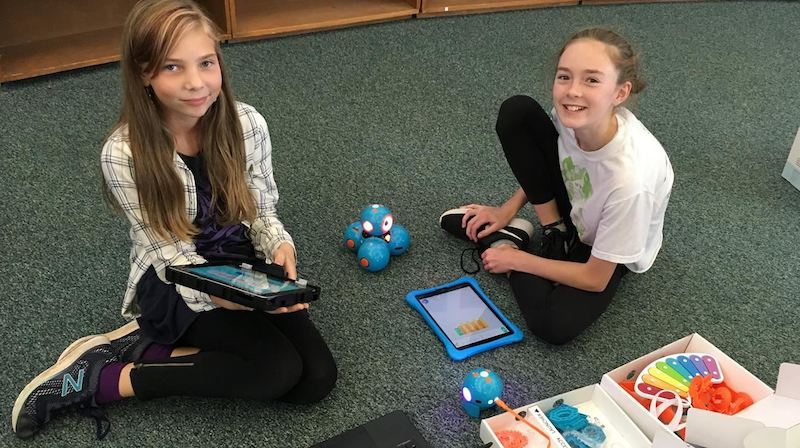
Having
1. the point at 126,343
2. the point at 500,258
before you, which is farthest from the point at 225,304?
the point at 500,258

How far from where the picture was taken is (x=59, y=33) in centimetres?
219

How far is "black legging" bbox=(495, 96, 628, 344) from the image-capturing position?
123 centimetres

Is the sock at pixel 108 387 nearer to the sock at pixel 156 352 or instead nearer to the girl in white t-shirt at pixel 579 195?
the sock at pixel 156 352

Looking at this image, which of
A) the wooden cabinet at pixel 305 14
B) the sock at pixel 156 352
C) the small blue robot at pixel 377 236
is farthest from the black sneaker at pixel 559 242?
the wooden cabinet at pixel 305 14

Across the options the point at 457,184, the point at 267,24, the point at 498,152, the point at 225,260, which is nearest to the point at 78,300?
the point at 225,260

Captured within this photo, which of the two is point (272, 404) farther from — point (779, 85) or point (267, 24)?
point (779, 85)

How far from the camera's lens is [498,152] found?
5.97 feet

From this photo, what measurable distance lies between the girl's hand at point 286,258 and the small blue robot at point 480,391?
0.34m

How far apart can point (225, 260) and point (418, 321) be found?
39 centimetres

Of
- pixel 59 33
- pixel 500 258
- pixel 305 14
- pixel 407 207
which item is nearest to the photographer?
pixel 500 258

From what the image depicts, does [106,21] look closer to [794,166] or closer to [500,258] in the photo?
[500,258]

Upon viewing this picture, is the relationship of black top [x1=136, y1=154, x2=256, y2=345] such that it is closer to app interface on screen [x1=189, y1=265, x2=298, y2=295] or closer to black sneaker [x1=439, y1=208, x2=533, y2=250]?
app interface on screen [x1=189, y1=265, x2=298, y2=295]

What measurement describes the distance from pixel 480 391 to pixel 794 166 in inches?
47.7

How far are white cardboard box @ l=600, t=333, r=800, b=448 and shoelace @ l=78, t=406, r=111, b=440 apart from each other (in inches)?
31.1
